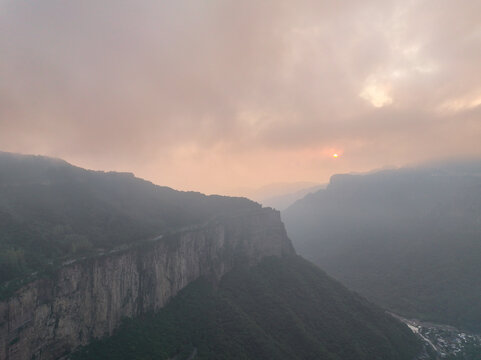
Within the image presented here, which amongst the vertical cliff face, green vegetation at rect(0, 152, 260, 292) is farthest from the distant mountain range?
green vegetation at rect(0, 152, 260, 292)

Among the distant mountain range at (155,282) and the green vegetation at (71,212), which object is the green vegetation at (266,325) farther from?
the green vegetation at (71,212)

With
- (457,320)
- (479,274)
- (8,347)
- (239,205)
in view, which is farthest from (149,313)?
(479,274)

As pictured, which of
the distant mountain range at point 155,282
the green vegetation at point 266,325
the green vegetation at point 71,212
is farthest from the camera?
the green vegetation at point 266,325

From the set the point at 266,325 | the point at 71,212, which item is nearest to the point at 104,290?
the point at 71,212

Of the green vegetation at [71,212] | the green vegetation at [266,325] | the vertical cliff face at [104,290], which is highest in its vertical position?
the green vegetation at [71,212]

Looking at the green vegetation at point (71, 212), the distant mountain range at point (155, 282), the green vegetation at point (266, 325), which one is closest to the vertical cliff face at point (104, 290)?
the distant mountain range at point (155, 282)

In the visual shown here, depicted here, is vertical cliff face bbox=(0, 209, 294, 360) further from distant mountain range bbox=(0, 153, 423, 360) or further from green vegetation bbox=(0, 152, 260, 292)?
green vegetation bbox=(0, 152, 260, 292)

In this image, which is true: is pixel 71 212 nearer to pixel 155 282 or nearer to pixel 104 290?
pixel 155 282
